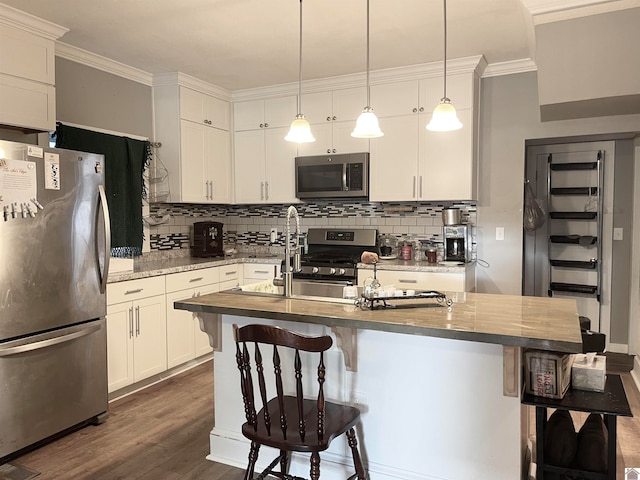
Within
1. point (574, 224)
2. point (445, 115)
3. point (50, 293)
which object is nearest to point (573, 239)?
point (574, 224)

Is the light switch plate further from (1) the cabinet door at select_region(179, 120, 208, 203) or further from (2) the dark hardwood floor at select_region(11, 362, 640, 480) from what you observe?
(1) the cabinet door at select_region(179, 120, 208, 203)

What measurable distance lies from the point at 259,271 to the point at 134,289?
1.38m

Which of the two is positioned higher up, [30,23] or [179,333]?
[30,23]

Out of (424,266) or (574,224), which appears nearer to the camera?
(424,266)

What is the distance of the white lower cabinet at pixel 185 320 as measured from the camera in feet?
12.6

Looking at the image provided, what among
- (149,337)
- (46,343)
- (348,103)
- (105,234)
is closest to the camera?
(46,343)

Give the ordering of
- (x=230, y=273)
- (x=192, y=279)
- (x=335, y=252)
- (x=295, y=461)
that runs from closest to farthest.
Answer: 1. (x=295, y=461)
2. (x=192, y=279)
3. (x=230, y=273)
4. (x=335, y=252)

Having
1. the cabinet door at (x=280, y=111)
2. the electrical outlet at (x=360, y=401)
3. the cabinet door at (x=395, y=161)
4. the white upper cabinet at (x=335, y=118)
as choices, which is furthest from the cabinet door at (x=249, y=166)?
the electrical outlet at (x=360, y=401)

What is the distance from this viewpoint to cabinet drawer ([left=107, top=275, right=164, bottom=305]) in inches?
→ 129

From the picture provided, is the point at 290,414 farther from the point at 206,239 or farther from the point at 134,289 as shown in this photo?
the point at 206,239

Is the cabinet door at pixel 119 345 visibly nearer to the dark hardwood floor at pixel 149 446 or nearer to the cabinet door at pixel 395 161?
the dark hardwood floor at pixel 149 446

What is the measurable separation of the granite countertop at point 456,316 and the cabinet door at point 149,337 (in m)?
1.32

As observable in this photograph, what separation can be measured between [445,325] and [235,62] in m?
3.04

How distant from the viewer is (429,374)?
6.83 ft
